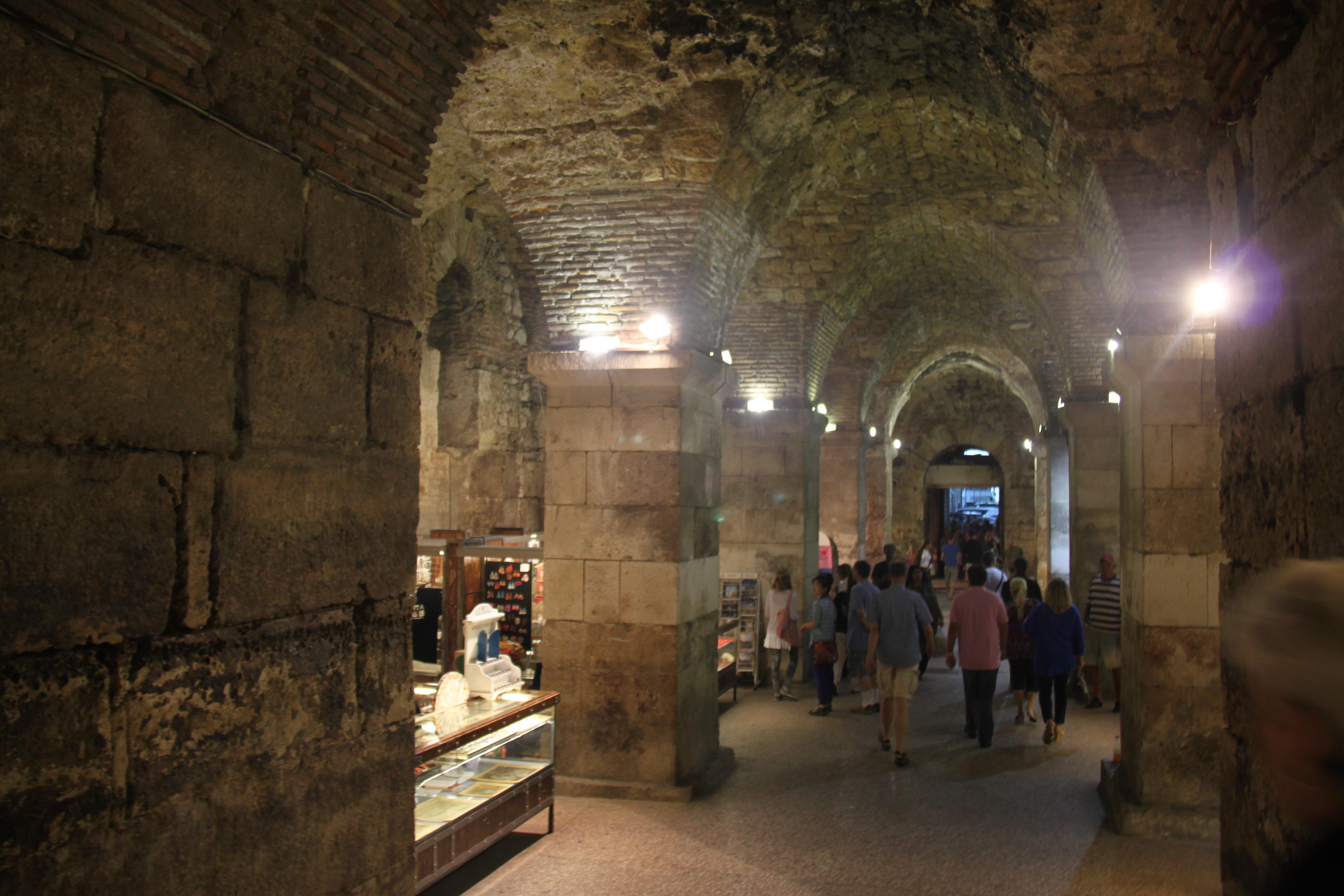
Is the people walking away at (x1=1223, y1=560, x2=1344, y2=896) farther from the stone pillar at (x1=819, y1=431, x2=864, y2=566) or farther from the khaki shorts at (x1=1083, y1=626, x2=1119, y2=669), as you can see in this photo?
the stone pillar at (x1=819, y1=431, x2=864, y2=566)

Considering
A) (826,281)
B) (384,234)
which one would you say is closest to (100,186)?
(384,234)

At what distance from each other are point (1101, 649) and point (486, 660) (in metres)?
5.71

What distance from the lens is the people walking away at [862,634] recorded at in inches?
322

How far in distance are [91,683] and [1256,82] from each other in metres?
3.25

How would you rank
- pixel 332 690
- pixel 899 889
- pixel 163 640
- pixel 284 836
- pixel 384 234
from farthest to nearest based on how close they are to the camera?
pixel 899 889 < pixel 384 234 < pixel 332 690 < pixel 284 836 < pixel 163 640

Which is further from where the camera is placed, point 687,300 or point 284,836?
point 687,300

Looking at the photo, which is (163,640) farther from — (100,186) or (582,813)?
(582,813)

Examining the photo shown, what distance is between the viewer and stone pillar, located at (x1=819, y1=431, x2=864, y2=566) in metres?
15.1

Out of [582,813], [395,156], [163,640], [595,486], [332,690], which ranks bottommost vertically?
[582,813]

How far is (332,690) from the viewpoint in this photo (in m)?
2.60

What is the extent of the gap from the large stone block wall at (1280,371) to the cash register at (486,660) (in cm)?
357

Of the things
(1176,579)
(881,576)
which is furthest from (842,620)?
(1176,579)

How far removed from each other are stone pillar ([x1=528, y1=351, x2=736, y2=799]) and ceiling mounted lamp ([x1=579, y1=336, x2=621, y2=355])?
0.19 ft

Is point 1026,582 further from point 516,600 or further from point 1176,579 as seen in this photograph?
point 516,600
